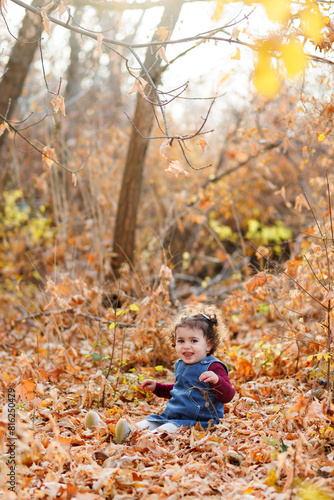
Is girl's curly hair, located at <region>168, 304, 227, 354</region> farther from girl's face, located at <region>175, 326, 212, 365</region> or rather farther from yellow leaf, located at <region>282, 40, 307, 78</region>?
yellow leaf, located at <region>282, 40, 307, 78</region>

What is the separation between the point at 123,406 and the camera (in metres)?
3.54

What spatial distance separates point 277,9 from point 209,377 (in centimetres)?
246

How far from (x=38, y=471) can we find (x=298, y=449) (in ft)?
4.34

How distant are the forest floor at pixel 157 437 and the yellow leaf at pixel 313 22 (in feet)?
7.69

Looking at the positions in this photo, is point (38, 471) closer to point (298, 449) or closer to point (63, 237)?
point (298, 449)

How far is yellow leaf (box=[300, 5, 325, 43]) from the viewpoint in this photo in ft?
10.4

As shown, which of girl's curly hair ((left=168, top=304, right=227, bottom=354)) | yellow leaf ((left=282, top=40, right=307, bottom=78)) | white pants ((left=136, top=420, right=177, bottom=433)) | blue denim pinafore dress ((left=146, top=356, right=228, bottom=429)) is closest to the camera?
white pants ((left=136, top=420, right=177, bottom=433))

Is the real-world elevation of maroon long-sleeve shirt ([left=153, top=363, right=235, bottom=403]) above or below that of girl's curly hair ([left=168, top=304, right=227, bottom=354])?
below

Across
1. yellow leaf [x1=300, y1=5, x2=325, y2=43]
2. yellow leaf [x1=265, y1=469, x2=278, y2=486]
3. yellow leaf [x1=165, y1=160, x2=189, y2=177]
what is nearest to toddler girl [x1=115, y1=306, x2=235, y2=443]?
yellow leaf [x1=265, y1=469, x2=278, y2=486]

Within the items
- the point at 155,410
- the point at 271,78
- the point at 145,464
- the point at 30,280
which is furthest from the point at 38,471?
the point at 30,280

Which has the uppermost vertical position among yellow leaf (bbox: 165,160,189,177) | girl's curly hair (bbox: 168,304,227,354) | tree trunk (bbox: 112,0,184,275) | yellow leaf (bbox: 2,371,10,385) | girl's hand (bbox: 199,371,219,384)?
tree trunk (bbox: 112,0,184,275)

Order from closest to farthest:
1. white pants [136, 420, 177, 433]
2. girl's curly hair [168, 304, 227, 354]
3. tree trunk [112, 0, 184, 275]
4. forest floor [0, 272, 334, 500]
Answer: forest floor [0, 272, 334, 500]
white pants [136, 420, 177, 433]
girl's curly hair [168, 304, 227, 354]
tree trunk [112, 0, 184, 275]

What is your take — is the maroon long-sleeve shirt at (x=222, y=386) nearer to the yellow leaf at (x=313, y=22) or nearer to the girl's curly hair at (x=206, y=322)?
the girl's curly hair at (x=206, y=322)

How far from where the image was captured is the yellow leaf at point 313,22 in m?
3.18
